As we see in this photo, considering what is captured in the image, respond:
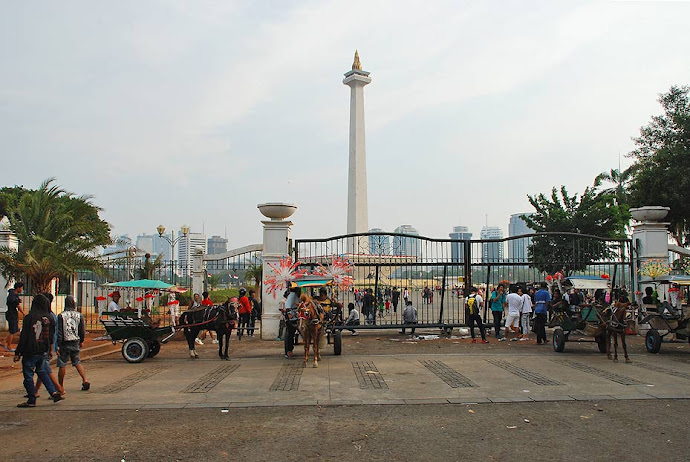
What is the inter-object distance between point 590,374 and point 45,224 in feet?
52.7

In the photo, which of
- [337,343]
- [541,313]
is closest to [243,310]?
[337,343]

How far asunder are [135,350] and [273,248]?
5.77 meters

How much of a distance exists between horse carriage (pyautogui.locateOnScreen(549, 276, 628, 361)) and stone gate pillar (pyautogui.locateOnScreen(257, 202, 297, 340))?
798cm

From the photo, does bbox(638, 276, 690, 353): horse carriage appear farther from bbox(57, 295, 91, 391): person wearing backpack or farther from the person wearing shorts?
bbox(57, 295, 91, 391): person wearing backpack

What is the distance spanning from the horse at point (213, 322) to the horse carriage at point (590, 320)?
8.19 metres

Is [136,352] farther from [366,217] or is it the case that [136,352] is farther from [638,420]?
[366,217]

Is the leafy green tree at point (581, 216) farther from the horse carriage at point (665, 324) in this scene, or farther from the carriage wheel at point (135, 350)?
the carriage wheel at point (135, 350)

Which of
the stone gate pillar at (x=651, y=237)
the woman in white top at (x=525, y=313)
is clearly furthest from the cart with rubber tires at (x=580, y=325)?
the stone gate pillar at (x=651, y=237)

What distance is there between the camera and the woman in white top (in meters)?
17.8

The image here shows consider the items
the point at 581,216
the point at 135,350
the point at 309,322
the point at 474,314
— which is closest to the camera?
the point at 309,322

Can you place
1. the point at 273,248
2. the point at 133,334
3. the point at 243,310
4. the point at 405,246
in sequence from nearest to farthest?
the point at 133,334 < the point at 273,248 < the point at 243,310 < the point at 405,246

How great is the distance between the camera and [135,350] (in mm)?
13789

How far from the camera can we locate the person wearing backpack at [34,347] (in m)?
8.89

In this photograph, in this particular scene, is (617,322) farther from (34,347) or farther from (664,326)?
(34,347)
